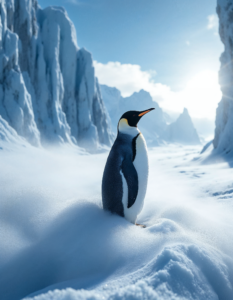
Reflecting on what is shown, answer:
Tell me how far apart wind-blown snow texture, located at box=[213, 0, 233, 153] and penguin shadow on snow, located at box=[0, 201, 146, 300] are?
7134 mm

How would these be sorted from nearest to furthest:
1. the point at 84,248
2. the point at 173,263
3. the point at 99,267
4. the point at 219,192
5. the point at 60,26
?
the point at 173,263, the point at 99,267, the point at 84,248, the point at 219,192, the point at 60,26

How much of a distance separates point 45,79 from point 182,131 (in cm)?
5430

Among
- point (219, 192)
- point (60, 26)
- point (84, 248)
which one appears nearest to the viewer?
point (84, 248)

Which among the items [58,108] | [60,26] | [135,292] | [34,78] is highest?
[60,26]

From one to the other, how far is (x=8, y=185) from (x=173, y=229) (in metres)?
1.56

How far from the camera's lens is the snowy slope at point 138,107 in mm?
62156

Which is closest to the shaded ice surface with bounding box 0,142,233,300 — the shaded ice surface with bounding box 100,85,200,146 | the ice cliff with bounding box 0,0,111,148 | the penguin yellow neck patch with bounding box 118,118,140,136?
the penguin yellow neck patch with bounding box 118,118,140,136

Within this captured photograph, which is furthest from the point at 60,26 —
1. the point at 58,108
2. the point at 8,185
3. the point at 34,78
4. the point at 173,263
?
the point at 173,263

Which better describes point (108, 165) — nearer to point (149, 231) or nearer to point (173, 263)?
point (149, 231)

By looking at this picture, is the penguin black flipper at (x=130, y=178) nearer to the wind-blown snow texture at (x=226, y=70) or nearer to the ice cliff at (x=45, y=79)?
the wind-blown snow texture at (x=226, y=70)

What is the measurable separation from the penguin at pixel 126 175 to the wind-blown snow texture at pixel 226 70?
6.43 m

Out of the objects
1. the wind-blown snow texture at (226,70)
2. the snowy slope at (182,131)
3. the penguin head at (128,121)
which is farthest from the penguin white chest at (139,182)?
the snowy slope at (182,131)

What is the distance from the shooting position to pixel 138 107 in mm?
73125

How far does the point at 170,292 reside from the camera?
84 centimetres
